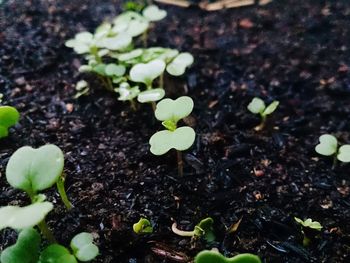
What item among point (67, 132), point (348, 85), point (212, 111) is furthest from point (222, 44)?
point (67, 132)

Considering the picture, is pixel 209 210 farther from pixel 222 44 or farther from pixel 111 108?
pixel 222 44

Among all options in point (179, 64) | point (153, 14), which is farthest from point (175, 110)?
point (153, 14)

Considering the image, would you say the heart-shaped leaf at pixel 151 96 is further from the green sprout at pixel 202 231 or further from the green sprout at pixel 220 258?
the green sprout at pixel 220 258

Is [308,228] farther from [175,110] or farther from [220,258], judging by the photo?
[175,110]

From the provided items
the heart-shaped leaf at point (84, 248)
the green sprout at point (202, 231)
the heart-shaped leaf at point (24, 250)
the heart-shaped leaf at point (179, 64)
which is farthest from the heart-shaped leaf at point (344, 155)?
the heart-shaped leaf at point (24, 250)

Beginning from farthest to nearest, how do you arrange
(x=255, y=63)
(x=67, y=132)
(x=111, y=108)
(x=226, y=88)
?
(x=255, y=63) < (x=226, y=88) < (x=111, y=108) < (x=67, y=132)

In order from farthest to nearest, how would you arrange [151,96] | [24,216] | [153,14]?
[153,14], [151,96], [24,216]

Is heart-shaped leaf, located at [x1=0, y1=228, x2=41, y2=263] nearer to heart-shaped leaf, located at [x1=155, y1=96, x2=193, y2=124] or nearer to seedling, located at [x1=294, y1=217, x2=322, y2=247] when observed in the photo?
heart-shaped leaf, located at [x1=155, y1=96, x2=193, y2=124]
